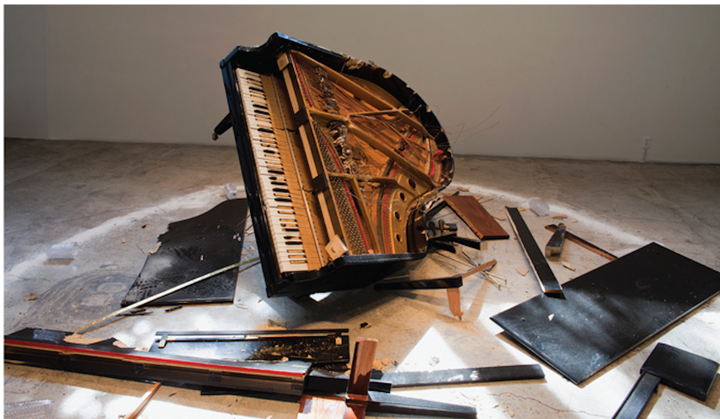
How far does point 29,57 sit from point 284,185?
5829 millimetres

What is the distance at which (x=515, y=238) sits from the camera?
397 centimetres

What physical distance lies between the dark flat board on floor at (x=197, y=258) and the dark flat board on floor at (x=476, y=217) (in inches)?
85.3

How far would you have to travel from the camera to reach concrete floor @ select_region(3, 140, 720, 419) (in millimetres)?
2256

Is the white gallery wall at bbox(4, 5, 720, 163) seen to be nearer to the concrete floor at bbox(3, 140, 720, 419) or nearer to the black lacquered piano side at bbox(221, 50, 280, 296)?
the concrete floor at bbox(3, 140, 720, 419)

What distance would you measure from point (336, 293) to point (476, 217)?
190 centimetres

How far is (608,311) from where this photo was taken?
113 inches

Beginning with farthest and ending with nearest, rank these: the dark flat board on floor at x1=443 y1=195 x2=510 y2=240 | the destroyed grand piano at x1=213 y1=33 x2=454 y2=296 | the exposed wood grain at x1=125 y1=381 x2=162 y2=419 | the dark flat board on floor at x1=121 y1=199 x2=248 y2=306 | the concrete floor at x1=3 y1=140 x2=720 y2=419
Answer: the dark flat board on floor at x1=443 y1=195 x2=510 y2=240 < the dark flat board on floor at x1=121 y1=199 x2=248 y2=306 < the destroyed grand piano at x1=213 y1=33 x2=454 y2=296 < the concrete floor at x1=3 y1=140 x2=720 y2=419 < the exposed wood grain at x1=125 y1=381 x2=162 y2=419

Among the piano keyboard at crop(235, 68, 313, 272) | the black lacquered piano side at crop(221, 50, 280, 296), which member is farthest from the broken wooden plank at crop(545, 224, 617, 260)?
the black lacquered piano side at crop(221, 50, 280, 296)

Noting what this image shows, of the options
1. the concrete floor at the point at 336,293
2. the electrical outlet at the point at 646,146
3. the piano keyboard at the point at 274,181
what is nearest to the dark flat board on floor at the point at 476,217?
the concrete floor at the point at 336,293

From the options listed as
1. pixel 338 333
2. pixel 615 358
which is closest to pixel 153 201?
pixel 338 333

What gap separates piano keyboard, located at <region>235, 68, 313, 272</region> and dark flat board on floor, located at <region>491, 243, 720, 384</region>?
1.48 meters

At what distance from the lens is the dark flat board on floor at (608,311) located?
8.34 feet

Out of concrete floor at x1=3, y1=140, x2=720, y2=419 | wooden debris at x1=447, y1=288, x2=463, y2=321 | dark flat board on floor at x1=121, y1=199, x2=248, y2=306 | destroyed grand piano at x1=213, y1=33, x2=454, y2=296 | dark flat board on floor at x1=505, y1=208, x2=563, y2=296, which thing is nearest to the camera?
concrete floor at x1=3, y1=140, x2=720, y2=419

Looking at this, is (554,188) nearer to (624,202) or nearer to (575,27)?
(624,202)
